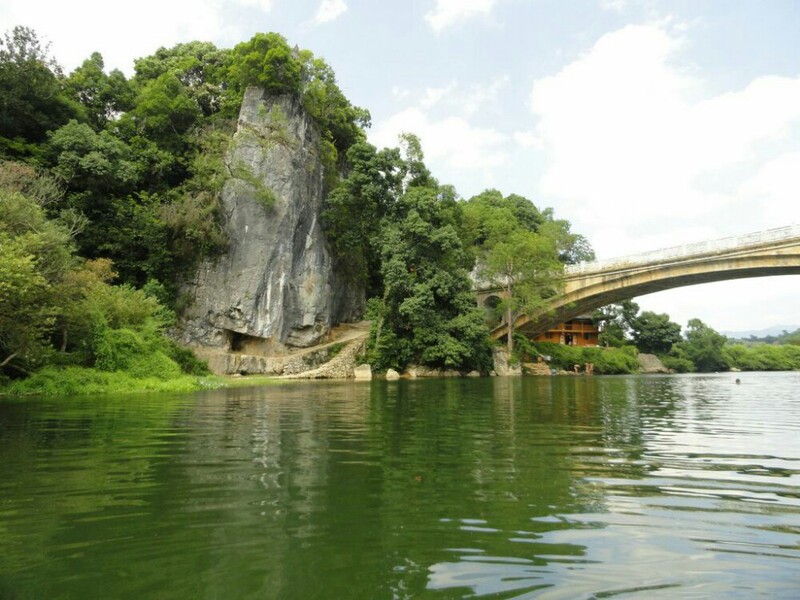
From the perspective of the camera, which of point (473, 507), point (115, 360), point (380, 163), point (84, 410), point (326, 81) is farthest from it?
point (326, 81)

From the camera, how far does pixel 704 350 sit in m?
69.7

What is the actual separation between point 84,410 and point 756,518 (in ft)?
47.6

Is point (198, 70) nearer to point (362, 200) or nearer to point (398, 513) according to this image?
point (362, 200)

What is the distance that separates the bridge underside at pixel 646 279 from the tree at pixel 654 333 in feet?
64.9

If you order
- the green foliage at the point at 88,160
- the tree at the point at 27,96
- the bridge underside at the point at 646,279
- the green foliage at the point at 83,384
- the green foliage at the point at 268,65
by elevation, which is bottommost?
the green foliage at the point at 83,384

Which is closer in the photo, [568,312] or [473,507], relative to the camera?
[473,507]

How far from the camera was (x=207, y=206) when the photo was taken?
36.8 meters

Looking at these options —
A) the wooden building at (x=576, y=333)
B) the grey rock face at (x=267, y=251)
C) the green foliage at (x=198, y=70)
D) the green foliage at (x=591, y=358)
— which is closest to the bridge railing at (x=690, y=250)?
the green foliage at (x=591, y=358)

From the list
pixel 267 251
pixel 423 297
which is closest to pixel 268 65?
pixel 267 251

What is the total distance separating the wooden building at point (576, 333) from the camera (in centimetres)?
6438

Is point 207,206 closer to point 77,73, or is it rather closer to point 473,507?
point 77,73

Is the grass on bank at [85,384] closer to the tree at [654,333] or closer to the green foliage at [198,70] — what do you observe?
the green foliage at [198,70]

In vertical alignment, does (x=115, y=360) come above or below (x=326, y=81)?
below

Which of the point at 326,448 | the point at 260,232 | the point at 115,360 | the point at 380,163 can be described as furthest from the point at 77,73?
the point at 326,448
